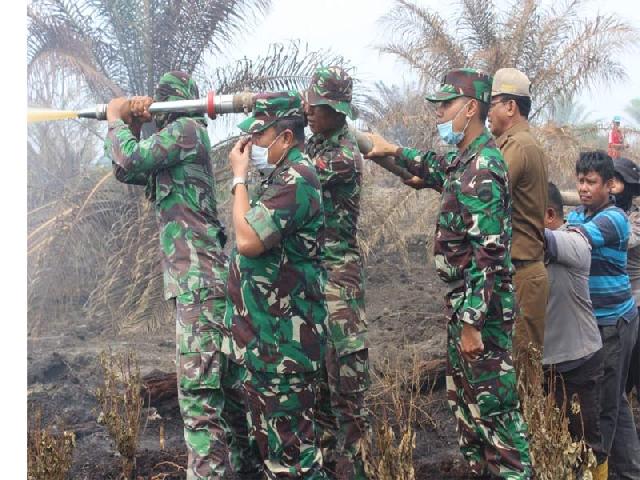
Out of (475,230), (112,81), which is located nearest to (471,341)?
(475,230)

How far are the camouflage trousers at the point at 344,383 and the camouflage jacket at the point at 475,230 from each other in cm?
55

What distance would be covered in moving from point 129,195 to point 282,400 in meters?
5.58

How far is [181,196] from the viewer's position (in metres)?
3.90

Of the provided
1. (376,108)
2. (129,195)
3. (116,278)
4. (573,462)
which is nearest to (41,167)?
(129,195)

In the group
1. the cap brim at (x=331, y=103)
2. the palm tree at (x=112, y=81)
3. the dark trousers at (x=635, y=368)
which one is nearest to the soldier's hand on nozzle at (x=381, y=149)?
the cap brim at (x=331, y=103)

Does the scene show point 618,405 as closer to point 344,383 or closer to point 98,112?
point 344,383

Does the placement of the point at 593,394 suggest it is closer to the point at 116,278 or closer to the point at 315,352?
the point at 315,352

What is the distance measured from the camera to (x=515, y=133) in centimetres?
418

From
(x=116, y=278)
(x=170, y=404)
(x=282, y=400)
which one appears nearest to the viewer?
(x=282, y=400)

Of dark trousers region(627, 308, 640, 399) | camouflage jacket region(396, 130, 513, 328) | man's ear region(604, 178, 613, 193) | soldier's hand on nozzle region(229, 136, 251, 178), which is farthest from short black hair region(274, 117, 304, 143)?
dark trousers region(627, 308, 640, 399)

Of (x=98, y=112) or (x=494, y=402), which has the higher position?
(x=98, y=112)

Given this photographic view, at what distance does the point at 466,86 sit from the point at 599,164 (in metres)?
0.96

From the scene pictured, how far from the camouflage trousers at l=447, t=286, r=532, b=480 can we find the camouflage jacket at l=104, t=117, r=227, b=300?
3.86ft

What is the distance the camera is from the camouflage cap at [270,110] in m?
3.17
